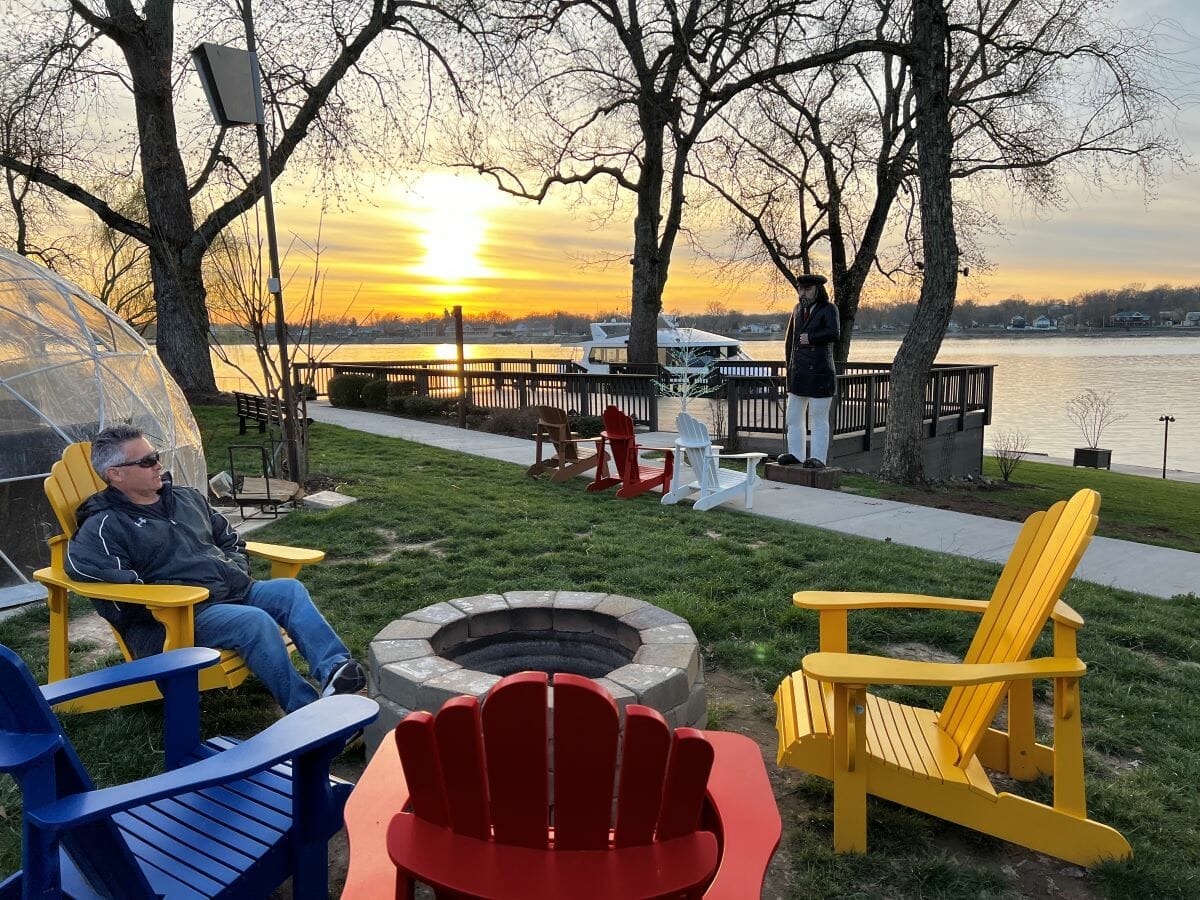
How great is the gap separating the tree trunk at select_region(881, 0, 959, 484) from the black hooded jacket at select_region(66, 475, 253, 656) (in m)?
9.66

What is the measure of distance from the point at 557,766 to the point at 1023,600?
6.60 feet

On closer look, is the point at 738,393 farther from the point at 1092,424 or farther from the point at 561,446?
the point at 1092,424

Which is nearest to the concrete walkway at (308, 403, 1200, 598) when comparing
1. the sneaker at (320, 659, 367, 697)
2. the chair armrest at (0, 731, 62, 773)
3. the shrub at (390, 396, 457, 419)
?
the sneaker at (320, 659, 367, 697)

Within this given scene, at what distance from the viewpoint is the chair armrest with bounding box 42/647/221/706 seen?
2.29 meters

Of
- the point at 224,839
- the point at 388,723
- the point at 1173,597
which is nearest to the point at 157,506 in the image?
the point at 388,723

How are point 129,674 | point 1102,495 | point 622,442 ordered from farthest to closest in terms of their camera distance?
1. point 1102,495
2. point 622,442
3. point 129,674

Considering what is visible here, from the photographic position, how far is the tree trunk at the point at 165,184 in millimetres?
17469

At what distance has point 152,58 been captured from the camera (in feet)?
57.4

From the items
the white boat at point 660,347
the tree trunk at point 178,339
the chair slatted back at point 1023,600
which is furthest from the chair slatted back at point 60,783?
the white boat at point 660,347

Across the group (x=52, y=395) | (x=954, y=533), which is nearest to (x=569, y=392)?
(x=954, y=533)

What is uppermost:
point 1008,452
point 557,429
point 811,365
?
point 811,365

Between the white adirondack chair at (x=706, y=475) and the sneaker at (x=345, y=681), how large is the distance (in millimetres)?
4978

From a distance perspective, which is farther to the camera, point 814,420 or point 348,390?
point 348,390

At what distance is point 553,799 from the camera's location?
151cm
